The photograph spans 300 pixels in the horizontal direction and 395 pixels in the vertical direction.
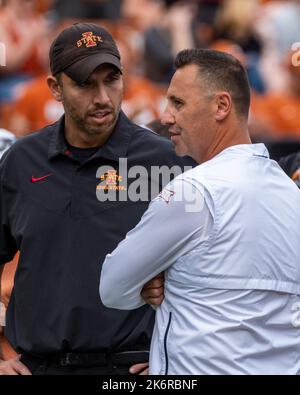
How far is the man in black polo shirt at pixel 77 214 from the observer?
4.49m

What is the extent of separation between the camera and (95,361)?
452 cm

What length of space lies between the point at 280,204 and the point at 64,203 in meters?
1.04

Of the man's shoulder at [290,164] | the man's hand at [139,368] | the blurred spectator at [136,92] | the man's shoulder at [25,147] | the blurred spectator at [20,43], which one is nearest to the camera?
the man's hand at [139,368]

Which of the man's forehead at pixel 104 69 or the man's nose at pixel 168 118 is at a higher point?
the man's forehead at pixel 104 69

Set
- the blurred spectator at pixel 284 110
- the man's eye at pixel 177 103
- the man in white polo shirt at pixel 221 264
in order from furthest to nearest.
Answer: the blurred spectator at pixel 284 110 → the man's eye at pixel 177 103 → the man in white polo shirt at pixel 221 264

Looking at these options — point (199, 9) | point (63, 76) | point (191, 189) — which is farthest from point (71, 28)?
point (199, 9)

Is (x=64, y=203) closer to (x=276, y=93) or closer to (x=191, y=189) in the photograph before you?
(x=191, y=189)

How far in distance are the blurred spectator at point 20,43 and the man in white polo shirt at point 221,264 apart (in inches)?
264

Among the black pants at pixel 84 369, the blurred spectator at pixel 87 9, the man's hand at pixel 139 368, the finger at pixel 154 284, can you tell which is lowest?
the black pants at pixel 84 369

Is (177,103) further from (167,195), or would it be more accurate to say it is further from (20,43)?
(20,43)

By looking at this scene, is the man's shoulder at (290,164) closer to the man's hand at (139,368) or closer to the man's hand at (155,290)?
the man's hand at (139,368)

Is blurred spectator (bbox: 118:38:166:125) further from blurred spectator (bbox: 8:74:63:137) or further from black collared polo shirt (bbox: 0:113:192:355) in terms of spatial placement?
black collared polo shirt (bbox: 0:113:192:355)

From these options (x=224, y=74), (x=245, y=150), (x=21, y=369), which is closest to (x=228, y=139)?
(x=245, y=150)

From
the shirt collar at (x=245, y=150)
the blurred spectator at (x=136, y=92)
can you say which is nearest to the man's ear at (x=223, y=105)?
the shirt collar at (x=245, y=150)
